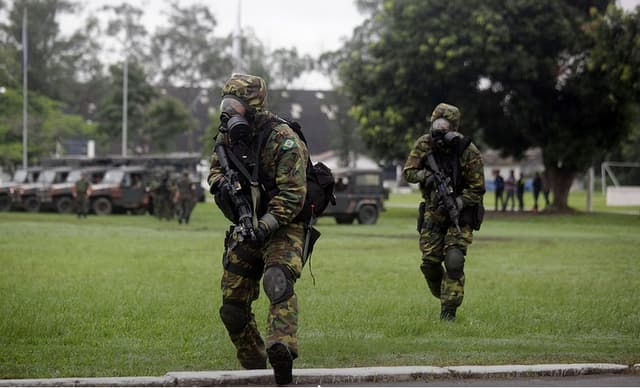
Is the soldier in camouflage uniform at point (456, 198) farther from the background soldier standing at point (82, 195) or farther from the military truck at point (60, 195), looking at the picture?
the military truck at point (60, 195)

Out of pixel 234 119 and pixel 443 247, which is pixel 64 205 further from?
pixel 234 119

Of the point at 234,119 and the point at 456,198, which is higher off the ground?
the point at 234,119

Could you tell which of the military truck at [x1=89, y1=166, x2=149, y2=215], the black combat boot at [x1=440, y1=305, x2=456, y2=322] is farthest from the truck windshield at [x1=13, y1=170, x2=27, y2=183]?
the black combat boot at [x1=440, y1=305, x2=456, y2=322]

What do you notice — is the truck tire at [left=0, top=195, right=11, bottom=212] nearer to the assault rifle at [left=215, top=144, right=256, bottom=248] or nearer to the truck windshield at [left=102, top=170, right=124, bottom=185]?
the truck windshield at [left=102, top=170, right=124, bottom=185]

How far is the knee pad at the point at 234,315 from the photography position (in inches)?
297

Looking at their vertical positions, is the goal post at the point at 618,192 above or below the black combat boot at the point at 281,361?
above

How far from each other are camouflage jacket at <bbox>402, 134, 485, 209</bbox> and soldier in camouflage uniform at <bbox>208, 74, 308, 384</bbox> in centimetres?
320

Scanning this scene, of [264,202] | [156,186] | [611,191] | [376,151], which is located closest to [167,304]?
[264,202]

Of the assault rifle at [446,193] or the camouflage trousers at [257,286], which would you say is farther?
the assault rifle at [446,193]

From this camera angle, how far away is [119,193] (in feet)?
135

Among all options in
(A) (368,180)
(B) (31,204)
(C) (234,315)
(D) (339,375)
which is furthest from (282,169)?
(B) (31,204)

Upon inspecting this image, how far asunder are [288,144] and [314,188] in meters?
0.46

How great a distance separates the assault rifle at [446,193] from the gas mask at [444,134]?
0.75ft

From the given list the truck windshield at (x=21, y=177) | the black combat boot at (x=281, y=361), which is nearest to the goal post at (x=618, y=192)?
the truck windshield at (x=21, y=177)
